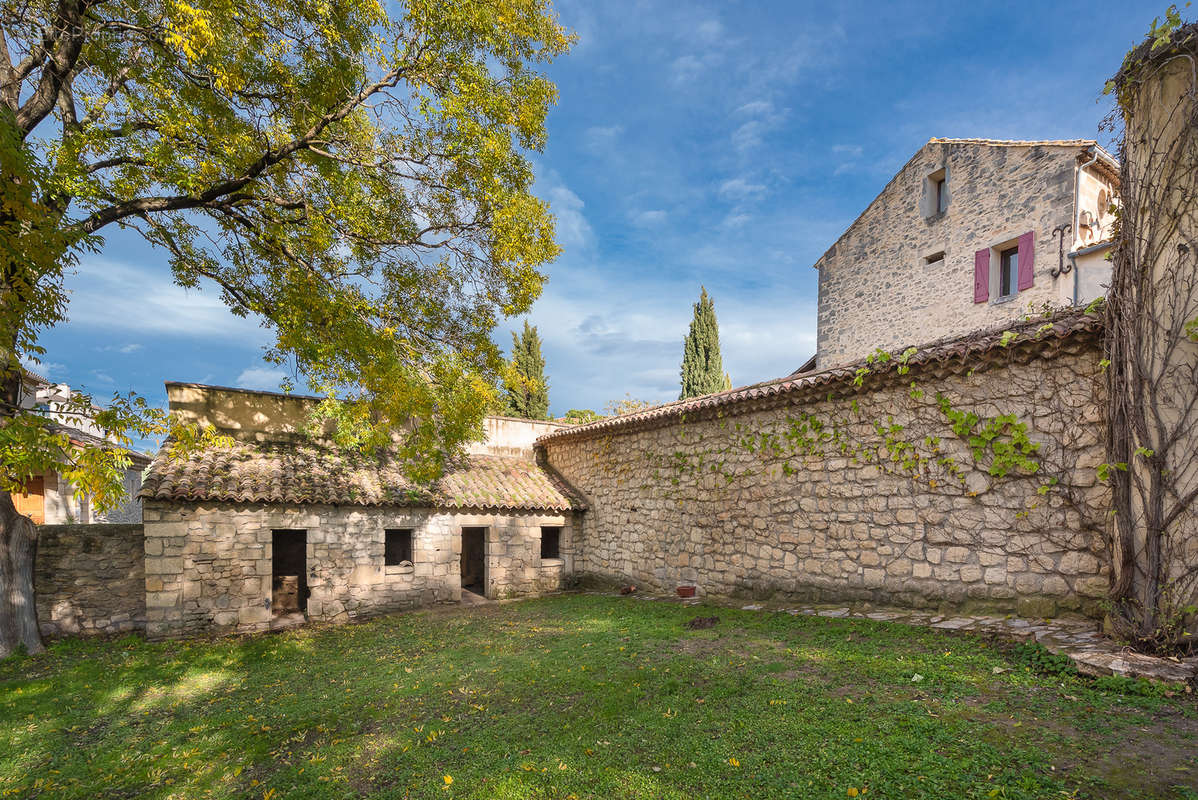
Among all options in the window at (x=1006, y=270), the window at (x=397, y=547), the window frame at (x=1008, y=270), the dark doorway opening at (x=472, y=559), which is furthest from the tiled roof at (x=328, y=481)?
the window at (x=1006, y=270)

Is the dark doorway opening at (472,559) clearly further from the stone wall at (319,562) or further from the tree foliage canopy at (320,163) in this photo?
the tree foliage canopy at (320,163)

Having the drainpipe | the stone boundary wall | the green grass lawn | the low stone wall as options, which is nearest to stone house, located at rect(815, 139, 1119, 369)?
the drainpipe

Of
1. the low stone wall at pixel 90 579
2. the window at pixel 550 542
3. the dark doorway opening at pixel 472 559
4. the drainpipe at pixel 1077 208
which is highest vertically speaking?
the drainpipe at pixel 1077 208

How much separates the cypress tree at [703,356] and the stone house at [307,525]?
13.4 m

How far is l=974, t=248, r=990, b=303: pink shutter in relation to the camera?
12.5 metres

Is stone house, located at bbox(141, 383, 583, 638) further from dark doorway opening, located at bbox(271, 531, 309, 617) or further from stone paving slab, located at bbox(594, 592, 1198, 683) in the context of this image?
stone paving slab, located at bbox(594, 592, 1198, 683)

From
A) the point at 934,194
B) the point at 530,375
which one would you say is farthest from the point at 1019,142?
the point at 530,375

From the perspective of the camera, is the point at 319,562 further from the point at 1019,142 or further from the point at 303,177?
the point at 1019,142

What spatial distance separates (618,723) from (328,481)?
803 cm

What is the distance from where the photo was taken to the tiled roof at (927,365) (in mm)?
5645

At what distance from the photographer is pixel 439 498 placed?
424 inches

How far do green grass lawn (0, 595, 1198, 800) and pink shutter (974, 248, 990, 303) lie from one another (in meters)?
10.0

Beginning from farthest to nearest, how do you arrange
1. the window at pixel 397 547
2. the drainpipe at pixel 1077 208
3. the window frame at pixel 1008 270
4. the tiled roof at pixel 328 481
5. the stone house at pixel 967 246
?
the window at pixel 397 547 → the window frame at pixel 1008 270 → the stone house at pixel 967 246 → the drainpipe at pixel 1077 208 → the tiled roof at pixel 328 481

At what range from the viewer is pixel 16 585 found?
24.7 ft
